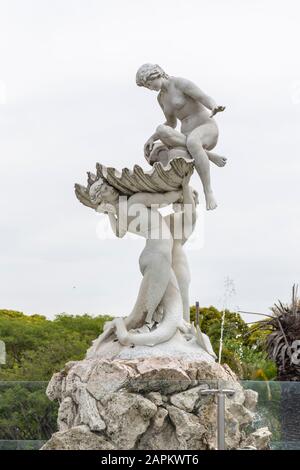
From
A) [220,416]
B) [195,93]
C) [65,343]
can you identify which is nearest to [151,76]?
[195,93]

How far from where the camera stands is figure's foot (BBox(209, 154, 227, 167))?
1099 cm

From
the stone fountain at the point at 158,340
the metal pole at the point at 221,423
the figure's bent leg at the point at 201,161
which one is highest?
the figure's bent leg at the point at 201,161

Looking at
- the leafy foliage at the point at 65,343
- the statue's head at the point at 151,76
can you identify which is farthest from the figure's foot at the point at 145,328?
the leafy foliage at the point at 65,343

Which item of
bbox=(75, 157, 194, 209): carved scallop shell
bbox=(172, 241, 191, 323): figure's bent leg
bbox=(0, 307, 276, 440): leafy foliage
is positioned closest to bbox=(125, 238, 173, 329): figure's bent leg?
bbox=(172, 241, 191, 323): figure's bent leg

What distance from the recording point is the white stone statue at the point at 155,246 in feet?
33.7

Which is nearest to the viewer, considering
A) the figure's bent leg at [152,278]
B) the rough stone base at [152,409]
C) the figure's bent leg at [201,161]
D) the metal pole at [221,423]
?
the metal pole at [221,423]

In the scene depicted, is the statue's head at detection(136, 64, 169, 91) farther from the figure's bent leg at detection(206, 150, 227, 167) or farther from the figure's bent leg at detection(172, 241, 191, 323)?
the figure's bent leg at detection(172, 241, 191, 323)

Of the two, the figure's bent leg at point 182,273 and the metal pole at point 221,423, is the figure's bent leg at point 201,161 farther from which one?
the metal pole at point 221,423

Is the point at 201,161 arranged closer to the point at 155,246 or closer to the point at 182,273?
the point at 155,246

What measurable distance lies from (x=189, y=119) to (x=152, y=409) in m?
3.48

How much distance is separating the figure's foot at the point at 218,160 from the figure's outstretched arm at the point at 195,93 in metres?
0.52

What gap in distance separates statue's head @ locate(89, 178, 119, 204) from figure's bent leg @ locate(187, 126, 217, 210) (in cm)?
97

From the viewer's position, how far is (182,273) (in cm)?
1074

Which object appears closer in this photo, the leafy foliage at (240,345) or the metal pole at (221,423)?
the metal pole at (221,423)
